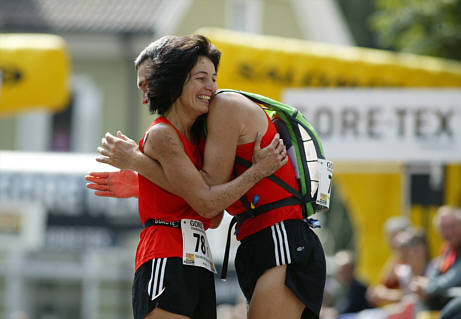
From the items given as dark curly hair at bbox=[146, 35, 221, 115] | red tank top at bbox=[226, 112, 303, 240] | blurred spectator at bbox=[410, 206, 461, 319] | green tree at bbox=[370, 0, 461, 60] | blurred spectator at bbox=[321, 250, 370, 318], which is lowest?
blurred spectator at bbox=[321, 250, 370, 318]

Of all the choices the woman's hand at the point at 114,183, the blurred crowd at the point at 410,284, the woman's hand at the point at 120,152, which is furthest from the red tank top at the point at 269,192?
the blurred crowd at the point at 410,284

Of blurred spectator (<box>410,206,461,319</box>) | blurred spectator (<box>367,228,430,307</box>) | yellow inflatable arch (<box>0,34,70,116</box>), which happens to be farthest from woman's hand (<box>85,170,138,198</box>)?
yellow inflatable arch (<box>0,34,70,116</box>)

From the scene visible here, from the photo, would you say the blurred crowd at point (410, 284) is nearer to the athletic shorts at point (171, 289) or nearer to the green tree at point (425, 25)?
the athletic shorts at point (171, 289)

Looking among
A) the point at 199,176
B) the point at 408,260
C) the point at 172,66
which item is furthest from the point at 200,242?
the point at 408,260

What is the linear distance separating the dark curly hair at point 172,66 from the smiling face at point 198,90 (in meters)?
0.02

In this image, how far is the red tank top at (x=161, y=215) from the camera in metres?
3.54

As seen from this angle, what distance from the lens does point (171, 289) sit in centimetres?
347

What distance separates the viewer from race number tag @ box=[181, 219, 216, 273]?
3551 mm

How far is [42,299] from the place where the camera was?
16891 mm

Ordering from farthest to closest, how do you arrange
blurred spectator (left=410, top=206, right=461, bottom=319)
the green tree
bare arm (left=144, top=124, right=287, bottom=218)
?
the green tree → blurred spectator (left=410, top=206, right=461, bottom=319) → bare arm (left=144, top=124, right=287, bottom=218)

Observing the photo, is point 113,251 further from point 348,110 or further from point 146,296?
point 146,296

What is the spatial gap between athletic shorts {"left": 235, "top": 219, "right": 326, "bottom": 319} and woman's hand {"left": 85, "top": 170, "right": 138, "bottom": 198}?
682mm

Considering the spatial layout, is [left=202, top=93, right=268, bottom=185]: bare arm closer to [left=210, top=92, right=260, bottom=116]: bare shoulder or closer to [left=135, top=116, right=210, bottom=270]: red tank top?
[left=210, top=92, right=260, bottom=116]: bare shoulder

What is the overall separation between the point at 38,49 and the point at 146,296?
261 inches
